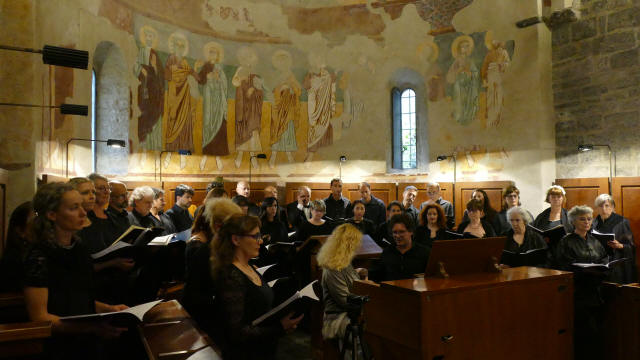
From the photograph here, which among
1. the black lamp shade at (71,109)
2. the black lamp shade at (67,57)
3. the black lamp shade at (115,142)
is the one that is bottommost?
the black lamp shade at (115,142)

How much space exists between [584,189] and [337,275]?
26.3 ft

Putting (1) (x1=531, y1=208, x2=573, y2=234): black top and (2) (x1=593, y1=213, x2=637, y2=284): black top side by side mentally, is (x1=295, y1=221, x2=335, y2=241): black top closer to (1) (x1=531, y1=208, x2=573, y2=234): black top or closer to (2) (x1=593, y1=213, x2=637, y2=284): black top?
(1) (x1=531, y1=208, x2=573, y2=234): black top

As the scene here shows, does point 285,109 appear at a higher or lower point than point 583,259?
higher

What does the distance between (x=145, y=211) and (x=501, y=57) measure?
9.44 metres

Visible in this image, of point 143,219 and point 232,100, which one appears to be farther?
point 232,100

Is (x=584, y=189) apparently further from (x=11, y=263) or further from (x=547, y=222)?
(x=11, y=263)

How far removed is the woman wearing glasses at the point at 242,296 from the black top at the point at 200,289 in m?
0.28

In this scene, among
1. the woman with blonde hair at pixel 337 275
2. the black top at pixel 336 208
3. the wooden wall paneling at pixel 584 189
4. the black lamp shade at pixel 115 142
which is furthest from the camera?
the wooden wall paneling at pixel 584 189

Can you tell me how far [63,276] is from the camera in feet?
8.86

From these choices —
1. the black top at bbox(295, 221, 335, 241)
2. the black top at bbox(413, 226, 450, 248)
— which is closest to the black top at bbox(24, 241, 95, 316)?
the black top at bbox(413, 226, 450, 248)

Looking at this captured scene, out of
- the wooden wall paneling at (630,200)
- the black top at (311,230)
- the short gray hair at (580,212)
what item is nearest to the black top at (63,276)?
the black top at (311,230)

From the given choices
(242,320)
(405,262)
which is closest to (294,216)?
(405,262)

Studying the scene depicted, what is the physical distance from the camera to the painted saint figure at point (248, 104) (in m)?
12.9

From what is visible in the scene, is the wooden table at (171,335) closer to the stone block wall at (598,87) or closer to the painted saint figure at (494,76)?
the stone block wall at (598,87)
